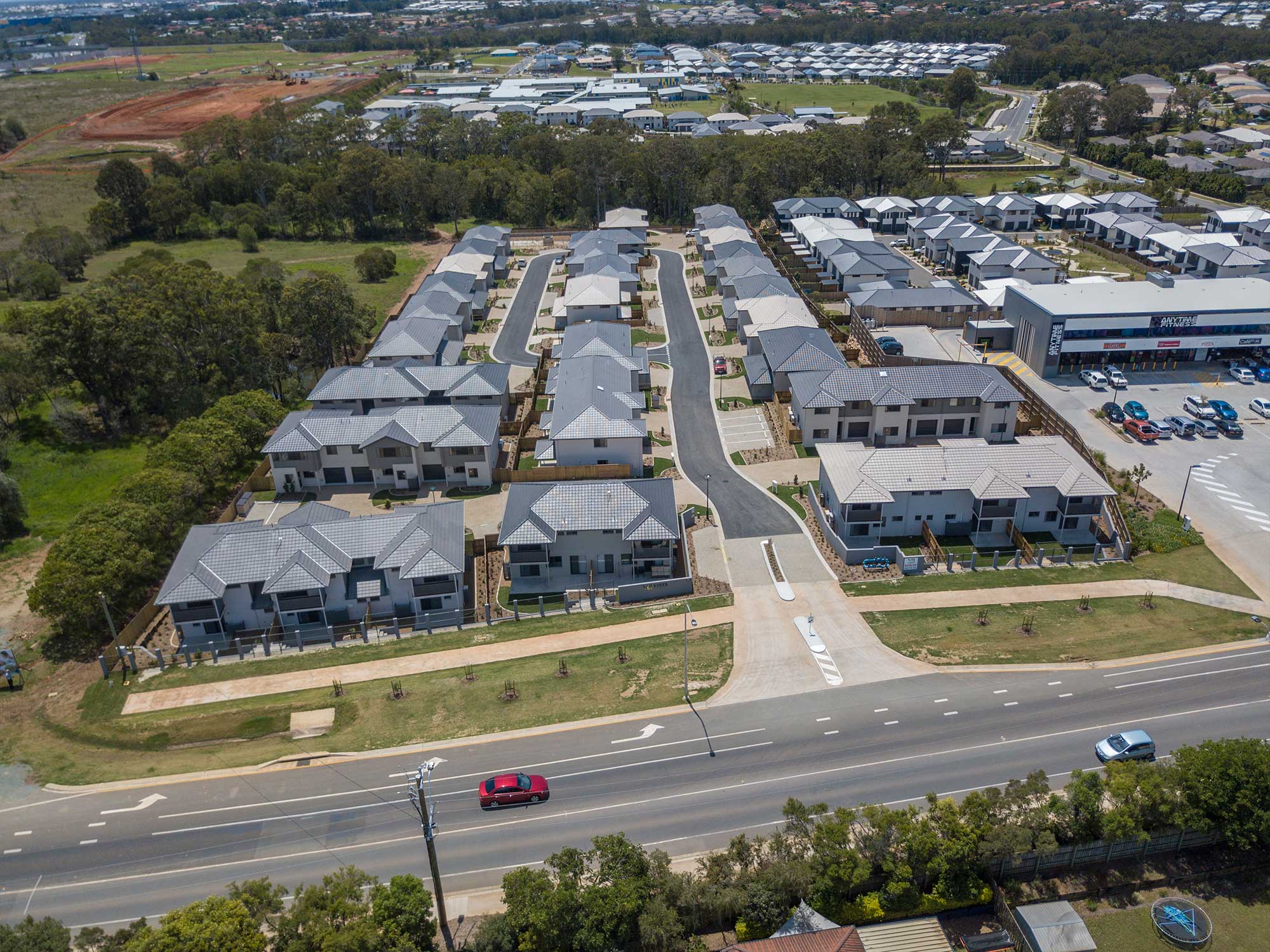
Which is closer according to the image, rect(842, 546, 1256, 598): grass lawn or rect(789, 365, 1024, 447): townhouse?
rect(842, 546, 1256, 598): grass lawn

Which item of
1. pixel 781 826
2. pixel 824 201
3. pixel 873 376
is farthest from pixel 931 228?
pixel 781 826

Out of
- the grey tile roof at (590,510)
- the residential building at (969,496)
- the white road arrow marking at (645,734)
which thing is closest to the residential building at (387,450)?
the grey tile roof at (590,510)

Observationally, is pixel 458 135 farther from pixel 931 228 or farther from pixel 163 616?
pixel 163 616

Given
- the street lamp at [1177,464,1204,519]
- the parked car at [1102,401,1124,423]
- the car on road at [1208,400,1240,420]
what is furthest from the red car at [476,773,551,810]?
the car on road at [1208,400,1240,420]

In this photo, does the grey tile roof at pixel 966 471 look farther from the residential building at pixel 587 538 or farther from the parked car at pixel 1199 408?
the parked car at pixel 1199 408

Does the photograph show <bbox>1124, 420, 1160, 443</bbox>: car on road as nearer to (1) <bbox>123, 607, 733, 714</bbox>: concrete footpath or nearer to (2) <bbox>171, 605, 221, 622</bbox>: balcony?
(1) <bbox>123, 607, 733, 714</bbox>: concrete footpath

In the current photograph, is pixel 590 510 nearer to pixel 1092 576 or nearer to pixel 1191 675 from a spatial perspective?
pixel 1092 576

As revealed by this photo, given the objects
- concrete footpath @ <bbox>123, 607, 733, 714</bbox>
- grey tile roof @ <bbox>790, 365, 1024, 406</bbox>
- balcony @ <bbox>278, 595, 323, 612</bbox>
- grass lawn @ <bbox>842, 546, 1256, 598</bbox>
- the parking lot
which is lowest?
the parking lot
